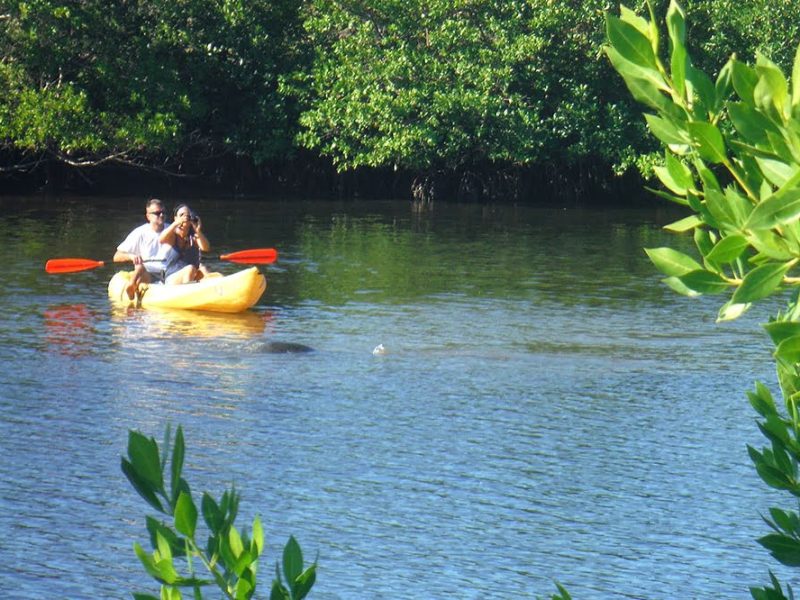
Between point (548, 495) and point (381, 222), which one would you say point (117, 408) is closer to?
point (548, 495)

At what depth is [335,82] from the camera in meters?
29.9

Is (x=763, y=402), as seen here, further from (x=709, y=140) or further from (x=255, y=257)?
(x=255, y=257)

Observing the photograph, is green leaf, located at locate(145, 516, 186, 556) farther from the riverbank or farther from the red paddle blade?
the riverbank

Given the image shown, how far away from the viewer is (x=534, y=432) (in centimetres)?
888

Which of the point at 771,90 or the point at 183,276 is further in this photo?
the point at 183,276

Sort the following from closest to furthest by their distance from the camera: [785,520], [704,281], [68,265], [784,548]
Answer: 1. [704,281]
2. [784,548]
3. [785,520]
4. [68,265]

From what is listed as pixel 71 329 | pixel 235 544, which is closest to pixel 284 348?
pixel 71 329

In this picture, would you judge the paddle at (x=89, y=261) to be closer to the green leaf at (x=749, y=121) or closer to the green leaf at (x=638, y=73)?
the green leaf at (x=638, y=73)

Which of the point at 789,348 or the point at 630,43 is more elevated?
the point at 630,43

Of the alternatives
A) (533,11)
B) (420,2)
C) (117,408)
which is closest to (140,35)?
(420,2)

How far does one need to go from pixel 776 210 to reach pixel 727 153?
12.7 inches

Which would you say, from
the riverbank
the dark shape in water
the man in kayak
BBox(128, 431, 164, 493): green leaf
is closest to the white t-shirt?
the man in kayak

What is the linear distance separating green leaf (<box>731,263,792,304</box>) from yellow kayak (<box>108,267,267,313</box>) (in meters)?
11.7

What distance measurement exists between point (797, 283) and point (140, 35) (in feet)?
93.0
